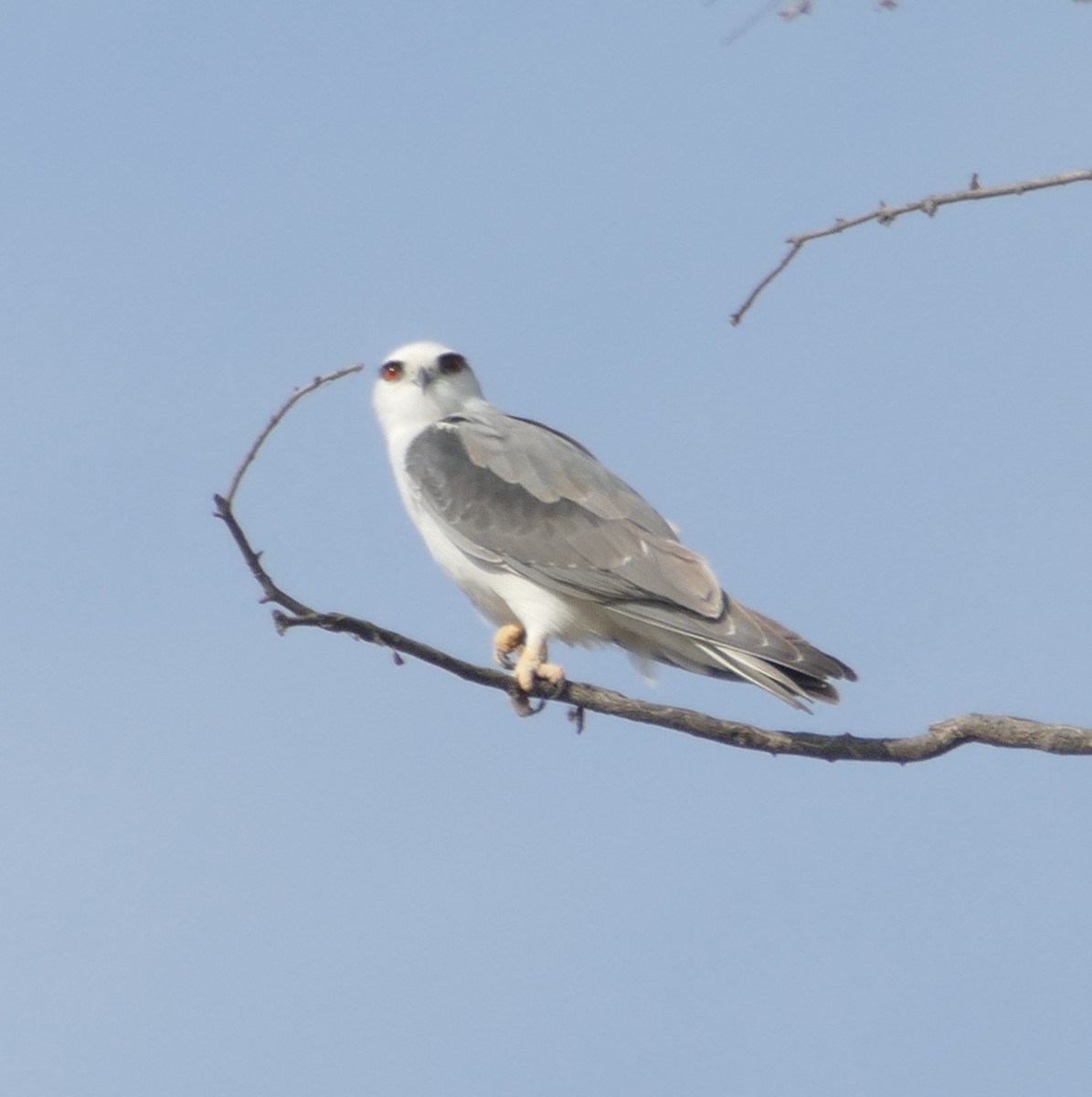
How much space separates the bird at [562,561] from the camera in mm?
5660

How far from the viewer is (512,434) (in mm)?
6621

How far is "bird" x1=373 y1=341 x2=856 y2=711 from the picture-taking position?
223 inches

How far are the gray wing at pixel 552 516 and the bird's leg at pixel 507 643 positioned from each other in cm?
28

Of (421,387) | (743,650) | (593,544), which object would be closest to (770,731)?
(743,650)

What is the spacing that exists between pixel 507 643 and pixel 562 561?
0.44 metres

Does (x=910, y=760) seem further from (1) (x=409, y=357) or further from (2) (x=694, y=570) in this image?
(1) (x=409, y=357)

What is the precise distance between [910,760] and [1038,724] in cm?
37

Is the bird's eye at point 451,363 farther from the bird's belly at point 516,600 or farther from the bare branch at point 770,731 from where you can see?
the bare branch at point 770,731

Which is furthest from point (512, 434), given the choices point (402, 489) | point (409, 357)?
point (409, 357)

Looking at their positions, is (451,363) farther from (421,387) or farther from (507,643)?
(507,643)

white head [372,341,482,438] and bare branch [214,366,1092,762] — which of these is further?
white head [372,341,482,438]

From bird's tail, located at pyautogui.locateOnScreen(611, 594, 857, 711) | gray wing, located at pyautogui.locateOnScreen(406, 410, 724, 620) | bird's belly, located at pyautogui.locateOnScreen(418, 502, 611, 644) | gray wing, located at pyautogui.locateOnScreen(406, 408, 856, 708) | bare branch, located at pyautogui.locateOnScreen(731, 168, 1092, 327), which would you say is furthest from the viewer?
bird's belly, located at pyautogui.locateOnScreen(418, 502, 611, 644)

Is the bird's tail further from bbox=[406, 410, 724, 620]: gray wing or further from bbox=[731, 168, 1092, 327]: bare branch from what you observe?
bbox=[731, 168, 1092, 327]: bare branch

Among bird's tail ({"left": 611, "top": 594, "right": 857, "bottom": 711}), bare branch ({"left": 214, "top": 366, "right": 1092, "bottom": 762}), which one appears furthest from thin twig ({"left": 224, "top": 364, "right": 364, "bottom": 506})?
bird's tail ({"left": 611, "top": 594, "right": 857, "bottom": 711})
